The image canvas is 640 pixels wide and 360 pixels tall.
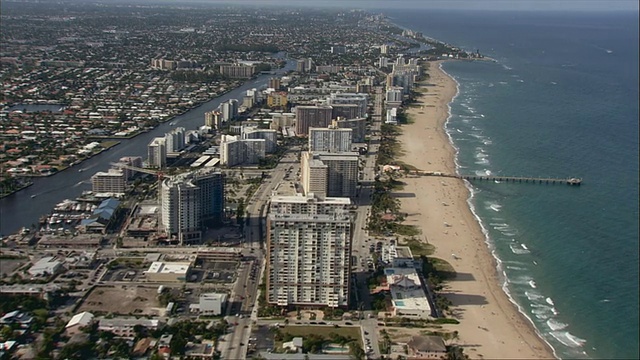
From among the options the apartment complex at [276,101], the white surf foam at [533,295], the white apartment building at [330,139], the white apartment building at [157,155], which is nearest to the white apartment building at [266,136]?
the white apartment building at [330,139]

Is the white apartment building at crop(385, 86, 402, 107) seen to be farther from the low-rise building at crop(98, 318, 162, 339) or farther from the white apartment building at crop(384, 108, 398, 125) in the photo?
the low-rise building at crop(98, 318, 162, 339)

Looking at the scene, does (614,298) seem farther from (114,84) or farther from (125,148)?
(114,84)

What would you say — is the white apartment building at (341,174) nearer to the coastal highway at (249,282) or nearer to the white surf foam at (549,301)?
the coastal highway at (249,282)

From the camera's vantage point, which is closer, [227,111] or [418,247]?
[418,247]

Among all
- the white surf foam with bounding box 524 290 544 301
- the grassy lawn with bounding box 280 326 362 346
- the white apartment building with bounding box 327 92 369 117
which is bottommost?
the grassy lawn with bounding box 280 326 362 346

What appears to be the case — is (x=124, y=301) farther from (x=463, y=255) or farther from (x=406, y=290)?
(x=463, y=255)

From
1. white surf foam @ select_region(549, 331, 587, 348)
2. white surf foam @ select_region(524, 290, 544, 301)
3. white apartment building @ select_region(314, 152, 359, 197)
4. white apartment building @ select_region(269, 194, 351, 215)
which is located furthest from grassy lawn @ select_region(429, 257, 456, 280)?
white apartment building @ select_region(314, 152, 359, 197)

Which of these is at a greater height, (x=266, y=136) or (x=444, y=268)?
(x=266, y=136)

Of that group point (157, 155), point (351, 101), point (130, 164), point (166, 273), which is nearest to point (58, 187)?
point (130, 164)
